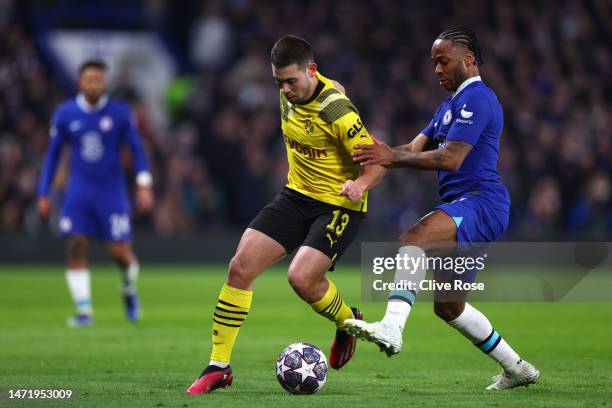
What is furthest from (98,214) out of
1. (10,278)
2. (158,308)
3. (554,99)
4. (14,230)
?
(554,99)

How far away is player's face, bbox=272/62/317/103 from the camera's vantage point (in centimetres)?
741

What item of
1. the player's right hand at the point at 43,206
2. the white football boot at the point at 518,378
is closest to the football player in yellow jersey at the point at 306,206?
the white football boot at the point at 518,378

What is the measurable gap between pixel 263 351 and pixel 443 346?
1735 millimetres

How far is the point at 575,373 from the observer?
8398mm

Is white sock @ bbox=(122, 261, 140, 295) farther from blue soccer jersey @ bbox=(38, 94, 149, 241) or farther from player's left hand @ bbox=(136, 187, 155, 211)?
player's left hand @ bbox=(136, 187, 155, 211)

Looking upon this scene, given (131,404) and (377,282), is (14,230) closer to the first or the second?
(377,282)

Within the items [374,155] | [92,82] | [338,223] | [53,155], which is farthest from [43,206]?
[374,155]

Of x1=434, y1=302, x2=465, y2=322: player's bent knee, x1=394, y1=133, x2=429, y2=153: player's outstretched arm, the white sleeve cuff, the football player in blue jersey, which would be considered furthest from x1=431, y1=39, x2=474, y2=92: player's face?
the white sleeve cuff

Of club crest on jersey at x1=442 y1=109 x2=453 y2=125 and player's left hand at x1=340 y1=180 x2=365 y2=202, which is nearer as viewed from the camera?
player's left hand at x1=340 y1=180 x2=365 y2=202

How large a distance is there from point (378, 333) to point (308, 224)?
1.38 meters

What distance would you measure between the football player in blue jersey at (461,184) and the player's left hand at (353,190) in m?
0.19

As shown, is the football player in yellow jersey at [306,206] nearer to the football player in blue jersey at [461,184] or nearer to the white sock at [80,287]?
the football player in blue jersey at [461,184]

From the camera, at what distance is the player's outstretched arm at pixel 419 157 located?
23.3ft

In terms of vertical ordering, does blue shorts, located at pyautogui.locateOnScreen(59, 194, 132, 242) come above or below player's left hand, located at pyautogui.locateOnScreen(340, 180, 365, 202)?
below
